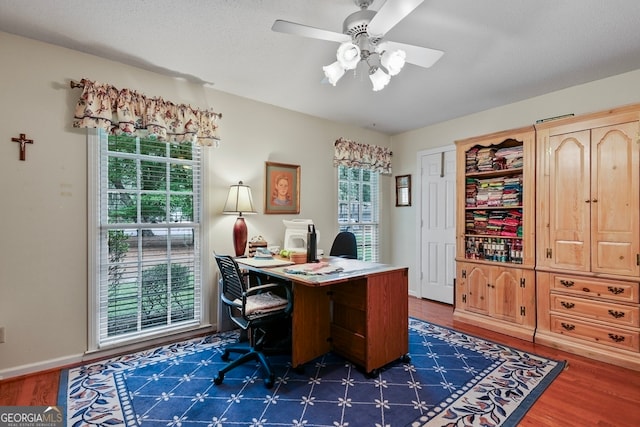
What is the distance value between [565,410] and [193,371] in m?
2.48

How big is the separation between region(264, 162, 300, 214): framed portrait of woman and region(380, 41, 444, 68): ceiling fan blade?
1979 mm

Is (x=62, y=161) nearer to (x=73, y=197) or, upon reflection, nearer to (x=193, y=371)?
(x=73, y=197)

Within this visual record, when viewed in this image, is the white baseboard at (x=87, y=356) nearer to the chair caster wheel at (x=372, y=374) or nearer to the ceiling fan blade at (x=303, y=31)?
the chair caster wheel at (x=372, y=374)

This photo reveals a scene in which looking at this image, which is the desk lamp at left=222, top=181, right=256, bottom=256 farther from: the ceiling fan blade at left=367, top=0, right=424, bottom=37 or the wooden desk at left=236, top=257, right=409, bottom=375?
the ceiling fan blade at left=367, top=0, right=424, bottom=37

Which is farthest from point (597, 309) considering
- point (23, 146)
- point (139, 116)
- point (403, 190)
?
point (23, 146)

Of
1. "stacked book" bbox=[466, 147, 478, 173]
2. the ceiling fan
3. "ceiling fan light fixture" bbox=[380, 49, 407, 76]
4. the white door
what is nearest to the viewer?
the ceiling fan

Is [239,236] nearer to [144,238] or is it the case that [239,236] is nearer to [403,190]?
[144,238]

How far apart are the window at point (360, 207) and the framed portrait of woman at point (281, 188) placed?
0.78m

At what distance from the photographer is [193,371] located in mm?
2348

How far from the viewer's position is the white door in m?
4.18

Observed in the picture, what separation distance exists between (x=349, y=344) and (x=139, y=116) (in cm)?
258

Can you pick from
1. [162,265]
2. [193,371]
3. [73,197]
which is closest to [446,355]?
[193,371]

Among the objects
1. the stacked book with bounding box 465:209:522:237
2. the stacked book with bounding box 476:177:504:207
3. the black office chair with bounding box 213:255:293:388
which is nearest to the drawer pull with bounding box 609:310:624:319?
the stacked book with bounding box 465:209:522:237

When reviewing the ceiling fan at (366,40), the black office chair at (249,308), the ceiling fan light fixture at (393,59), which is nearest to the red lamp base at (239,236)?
the black office chair at (249,308)
